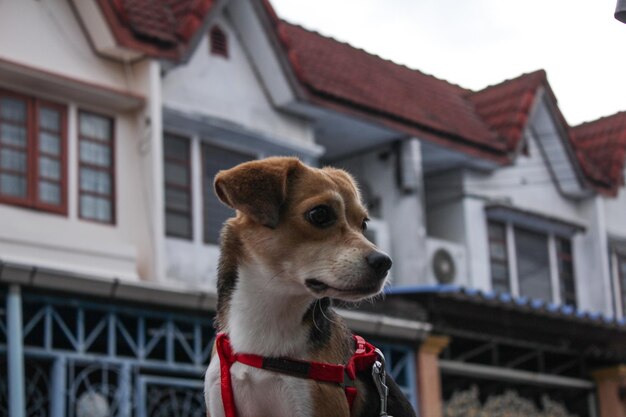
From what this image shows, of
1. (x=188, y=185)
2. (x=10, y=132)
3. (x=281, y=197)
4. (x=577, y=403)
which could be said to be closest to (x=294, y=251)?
(x=281, y=197)

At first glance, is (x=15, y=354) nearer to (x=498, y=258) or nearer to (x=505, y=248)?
(x=498, y=258)

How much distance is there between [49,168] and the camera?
57.2 feet

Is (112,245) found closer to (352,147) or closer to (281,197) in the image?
(352,147)

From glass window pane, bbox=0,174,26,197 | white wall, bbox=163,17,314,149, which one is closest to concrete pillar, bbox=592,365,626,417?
white wall, bbox=163,17,314,149

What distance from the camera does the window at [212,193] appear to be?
19578 millimetres

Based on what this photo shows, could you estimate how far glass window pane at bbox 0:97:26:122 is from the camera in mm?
17078

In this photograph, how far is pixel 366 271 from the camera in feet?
18.0

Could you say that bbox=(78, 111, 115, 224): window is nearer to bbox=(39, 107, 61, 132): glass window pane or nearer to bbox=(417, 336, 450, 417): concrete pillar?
bbox=(39, 107, 61, 132): glass window pane

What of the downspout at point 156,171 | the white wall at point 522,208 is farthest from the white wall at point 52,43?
the white wall at point 522,208

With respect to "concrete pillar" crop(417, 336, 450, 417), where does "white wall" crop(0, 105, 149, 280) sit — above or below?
above

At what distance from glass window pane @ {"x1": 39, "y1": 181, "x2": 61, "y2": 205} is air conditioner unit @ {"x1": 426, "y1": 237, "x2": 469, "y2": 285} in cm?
776

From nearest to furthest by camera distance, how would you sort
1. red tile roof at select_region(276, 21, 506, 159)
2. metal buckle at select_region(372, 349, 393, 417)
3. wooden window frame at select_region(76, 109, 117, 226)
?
metal buckle at select_region(372, 349, 393, 417), wooden window frame at select_region(76, 109, 117, 226), red tile roof at select_region(276, 21, 506, 159)

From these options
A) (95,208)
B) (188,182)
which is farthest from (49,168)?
(188,182)

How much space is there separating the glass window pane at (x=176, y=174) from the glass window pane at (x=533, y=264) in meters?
8.84
